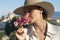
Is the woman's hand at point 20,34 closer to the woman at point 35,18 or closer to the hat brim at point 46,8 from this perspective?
the woman at point 35,18

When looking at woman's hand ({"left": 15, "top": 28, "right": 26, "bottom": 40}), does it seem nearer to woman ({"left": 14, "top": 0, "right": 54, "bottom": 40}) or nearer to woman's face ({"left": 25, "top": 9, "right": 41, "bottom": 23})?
woman ({"left": 14, "top": 0, "right": 54, "bottom": 40})

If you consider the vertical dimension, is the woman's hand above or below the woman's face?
below

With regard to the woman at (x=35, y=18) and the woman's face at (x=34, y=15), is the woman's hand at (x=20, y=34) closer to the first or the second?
the woman at (x=35, y=18)

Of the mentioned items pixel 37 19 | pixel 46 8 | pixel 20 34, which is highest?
pixel 46 8

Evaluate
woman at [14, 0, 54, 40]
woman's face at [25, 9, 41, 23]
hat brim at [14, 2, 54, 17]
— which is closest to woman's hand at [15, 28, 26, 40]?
woman at [14, 0, 54, 40]

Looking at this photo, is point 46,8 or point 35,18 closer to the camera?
point 35,18

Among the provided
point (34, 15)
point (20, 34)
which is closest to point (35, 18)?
point (34, 15)

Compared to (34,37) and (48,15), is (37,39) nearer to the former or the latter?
(34,37)

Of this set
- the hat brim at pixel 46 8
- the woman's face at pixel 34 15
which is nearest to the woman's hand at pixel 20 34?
the woman's face at pixel 34 15

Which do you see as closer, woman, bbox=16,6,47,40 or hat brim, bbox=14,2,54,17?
woman, bbox=16,6,47,40

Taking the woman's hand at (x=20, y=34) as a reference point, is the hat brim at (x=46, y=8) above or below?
above

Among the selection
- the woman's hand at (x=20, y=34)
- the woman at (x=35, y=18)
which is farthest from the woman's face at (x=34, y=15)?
the woman's hand at (x=20, y=34)

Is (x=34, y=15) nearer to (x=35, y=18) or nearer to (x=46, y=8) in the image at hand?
(x=35, y=18)

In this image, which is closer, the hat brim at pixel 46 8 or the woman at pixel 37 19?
the woman at pixel 37 19
